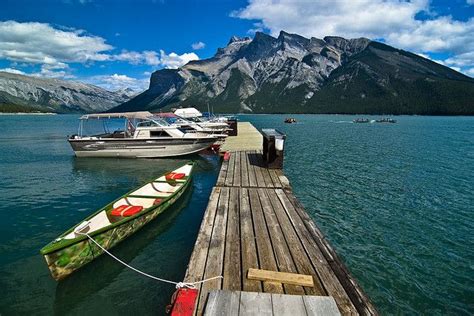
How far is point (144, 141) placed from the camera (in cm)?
2827

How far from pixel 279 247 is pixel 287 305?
241 cm

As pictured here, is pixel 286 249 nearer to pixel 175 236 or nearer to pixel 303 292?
pixel 303 292

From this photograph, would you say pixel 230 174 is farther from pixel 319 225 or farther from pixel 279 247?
pixel 279 247

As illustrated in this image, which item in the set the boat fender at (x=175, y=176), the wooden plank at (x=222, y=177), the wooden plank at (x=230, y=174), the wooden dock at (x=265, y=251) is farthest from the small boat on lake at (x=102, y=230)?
the wooden dock at (x=265, y=251)

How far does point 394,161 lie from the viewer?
2898cm

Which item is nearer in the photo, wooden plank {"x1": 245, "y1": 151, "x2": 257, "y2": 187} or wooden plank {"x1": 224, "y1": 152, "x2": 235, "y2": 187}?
wooden plank {"x1": 245, "y1": 151, "x2": 257, "y2": 187}

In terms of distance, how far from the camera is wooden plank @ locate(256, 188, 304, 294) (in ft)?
17.1

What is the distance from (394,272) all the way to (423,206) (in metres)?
8.01

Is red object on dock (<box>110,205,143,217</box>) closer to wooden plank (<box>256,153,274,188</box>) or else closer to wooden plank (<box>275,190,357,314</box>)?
wooden plank (<box>256,153,274,188</box>)

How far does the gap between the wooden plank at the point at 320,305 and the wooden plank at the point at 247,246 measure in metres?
0.94

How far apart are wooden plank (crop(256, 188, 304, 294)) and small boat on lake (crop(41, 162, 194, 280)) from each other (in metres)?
5.19

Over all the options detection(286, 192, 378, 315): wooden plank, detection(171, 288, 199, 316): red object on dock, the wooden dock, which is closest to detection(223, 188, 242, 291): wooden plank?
the wooden dock

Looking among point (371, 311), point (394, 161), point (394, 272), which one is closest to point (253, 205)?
point (394, 272)

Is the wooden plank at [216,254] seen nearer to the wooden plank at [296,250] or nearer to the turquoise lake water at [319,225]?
the wooden plank at [296,250]
